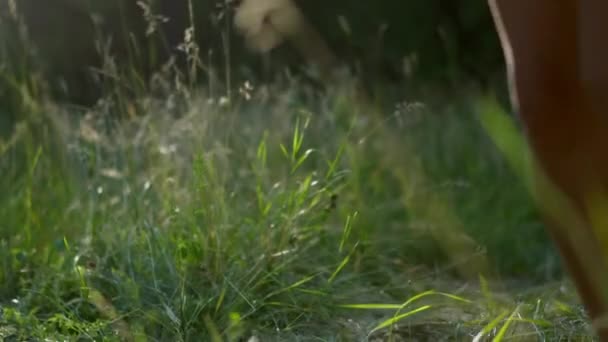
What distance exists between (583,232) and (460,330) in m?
0.85

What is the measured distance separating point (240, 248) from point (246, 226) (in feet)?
0.36

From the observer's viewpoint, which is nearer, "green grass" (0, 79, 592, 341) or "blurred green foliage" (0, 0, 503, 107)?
"green grass" (0, 79, 592, 341)

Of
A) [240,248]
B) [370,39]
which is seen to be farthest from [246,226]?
[370,39]

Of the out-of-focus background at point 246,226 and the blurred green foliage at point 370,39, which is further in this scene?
the blurred green foliage at point 370,39

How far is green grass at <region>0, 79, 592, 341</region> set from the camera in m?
2.44

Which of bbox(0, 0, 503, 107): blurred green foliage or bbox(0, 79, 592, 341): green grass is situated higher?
bbox(0, 79, 592, 341): green grass

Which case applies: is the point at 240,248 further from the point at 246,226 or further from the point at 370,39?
the point at 370,39

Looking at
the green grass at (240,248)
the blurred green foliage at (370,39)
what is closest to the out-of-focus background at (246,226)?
→ the green grass at (240,248)

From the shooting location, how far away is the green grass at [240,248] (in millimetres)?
2443

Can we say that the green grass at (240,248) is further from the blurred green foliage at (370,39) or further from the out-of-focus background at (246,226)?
the blurred green foliage at (370,39)

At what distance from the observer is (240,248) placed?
108 inches

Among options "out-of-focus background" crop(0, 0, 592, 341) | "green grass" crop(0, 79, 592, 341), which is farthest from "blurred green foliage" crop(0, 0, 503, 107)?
"green grass" crop(0, 79, 592, 341)

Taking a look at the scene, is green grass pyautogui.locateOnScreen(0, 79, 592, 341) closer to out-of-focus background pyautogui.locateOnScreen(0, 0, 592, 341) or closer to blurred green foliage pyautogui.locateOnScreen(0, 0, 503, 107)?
out-of-focus background pyautogui.locateOnScreen(0, 0, 592, 341)

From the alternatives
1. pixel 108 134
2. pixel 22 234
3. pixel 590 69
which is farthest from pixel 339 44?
pixel 590 69
